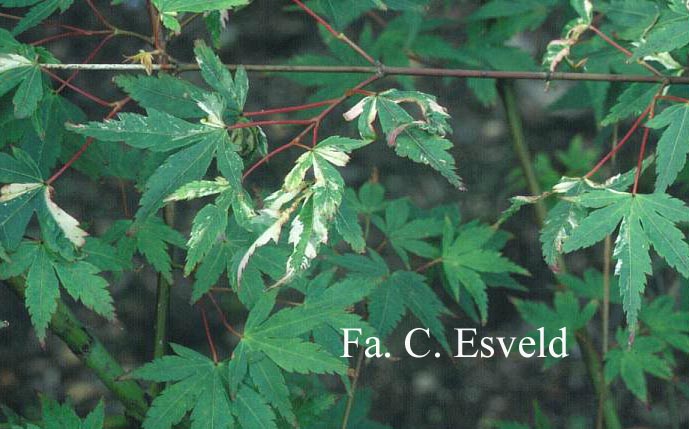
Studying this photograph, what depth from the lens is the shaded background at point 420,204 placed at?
2.68m

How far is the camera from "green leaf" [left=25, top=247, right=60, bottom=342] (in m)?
1.05

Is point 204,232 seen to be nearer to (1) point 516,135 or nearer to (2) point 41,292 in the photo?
(2) point 41,292

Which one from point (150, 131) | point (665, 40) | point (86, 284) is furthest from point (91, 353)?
point (665, 40)

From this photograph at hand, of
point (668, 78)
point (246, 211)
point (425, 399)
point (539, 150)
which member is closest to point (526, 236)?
point (539, 150)

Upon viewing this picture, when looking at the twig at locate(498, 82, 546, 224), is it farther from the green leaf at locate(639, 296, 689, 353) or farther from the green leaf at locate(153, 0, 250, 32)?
the green leaf at locate(153, 0, 250, 32)

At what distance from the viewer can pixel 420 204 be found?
3025 mm

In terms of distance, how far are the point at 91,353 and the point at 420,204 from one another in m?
1.90

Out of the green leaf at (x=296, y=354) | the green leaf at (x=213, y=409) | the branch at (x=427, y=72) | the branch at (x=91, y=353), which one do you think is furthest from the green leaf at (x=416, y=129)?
the branch at (x=91, y=353)

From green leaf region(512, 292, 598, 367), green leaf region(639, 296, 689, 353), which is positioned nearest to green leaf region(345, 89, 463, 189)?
green leaf region(512, 292, 598, 367)

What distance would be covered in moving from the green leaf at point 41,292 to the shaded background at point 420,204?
138 cm

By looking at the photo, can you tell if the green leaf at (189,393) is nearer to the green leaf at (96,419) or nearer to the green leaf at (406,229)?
the green leaf at (96,419)

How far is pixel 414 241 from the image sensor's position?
159cm

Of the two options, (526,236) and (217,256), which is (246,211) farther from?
(526,236)

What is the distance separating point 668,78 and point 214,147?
591 millimetres
